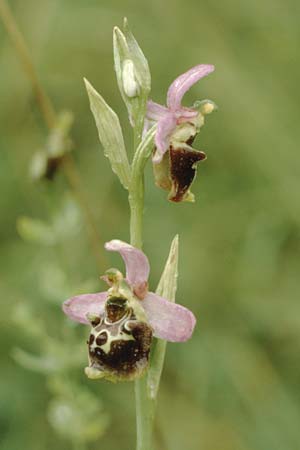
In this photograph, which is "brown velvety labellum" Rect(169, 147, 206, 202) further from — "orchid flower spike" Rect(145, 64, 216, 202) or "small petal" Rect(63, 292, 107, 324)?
"small petal" Rect(63, 292, 107, 324)

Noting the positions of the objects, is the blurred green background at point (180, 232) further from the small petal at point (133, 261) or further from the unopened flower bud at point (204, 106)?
the unopened flower bud at point (204, 106)

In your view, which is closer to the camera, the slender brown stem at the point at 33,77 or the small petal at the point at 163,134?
the small petal at the point at 163,134

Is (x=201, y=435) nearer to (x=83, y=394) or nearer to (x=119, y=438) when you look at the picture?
(x=119, y=438)

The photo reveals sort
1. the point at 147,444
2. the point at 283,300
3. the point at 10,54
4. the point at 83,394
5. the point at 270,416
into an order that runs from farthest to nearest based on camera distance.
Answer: the point at 10,54 < the point at 283,300 < the point at 270,416 < the point at 83,394 < the point at 147,444

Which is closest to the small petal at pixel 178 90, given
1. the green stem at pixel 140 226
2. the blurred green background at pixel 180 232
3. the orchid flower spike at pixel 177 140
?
the orchid flower spike at pixel 177 140

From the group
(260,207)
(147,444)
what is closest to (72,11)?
(260,207)

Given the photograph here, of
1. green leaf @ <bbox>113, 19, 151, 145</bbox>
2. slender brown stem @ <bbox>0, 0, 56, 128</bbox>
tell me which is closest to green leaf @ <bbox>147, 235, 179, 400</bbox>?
green leaf @ <bbox>113, 19, 151, 145</bbox>
